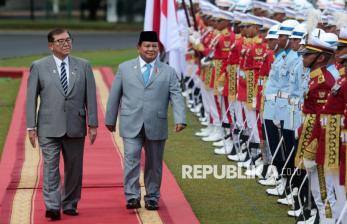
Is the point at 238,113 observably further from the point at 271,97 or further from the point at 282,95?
the point at 282,95

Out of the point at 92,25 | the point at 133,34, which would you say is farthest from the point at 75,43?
the point at 92,25

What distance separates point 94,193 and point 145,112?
4.83 feet

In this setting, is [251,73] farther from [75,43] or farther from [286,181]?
[75,43]

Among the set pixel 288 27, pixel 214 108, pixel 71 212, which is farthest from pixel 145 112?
pixel 214 108

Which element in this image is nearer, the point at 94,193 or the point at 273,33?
the point at 94,193

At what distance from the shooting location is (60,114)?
11.8 meters

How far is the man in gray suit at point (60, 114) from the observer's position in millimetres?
11750

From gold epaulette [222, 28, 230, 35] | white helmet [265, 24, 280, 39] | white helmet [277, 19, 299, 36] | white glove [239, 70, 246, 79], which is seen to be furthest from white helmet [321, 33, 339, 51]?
gold epaulette [222, 28, 230, 35]

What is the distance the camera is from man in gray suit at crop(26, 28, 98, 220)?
1175 cm

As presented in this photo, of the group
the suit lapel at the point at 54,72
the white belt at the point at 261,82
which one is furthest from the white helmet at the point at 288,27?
the suit lapel at the point at 54,72

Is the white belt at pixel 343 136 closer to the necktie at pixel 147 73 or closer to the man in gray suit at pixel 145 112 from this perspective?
the man in gray suit at pixel 145 112

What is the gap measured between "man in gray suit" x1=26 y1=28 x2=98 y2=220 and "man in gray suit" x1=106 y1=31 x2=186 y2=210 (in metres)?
0.42

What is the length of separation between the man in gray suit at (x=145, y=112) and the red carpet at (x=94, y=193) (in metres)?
0.34

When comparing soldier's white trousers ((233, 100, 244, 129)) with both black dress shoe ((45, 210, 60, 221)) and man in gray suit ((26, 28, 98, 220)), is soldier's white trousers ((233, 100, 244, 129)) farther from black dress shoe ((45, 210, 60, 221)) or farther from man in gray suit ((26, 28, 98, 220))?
black dress shoe ((45, 210, 60, 221))
